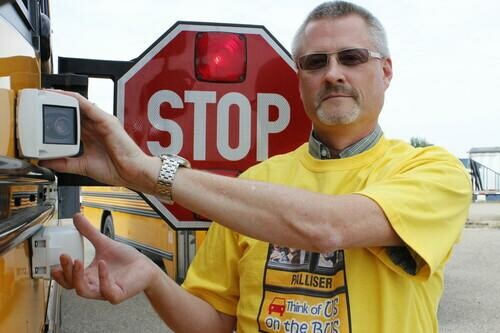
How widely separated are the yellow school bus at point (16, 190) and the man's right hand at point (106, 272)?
8 centimetres

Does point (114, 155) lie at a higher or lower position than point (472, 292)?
higher

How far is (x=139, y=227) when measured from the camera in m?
7.18

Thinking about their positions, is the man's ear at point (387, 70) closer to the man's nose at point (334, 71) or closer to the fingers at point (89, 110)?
the man's nose at point (334, 71)

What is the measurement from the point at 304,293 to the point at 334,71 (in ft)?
1.90

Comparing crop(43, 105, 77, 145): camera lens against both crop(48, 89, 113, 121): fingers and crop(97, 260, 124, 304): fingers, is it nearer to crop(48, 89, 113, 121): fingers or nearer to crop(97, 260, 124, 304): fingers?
crop(48, 89, 113, 121): fingers

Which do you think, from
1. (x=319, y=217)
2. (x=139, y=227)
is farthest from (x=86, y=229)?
(x=139, y=227)

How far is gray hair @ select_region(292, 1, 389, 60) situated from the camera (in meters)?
1.71

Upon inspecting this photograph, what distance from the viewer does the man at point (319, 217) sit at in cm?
128

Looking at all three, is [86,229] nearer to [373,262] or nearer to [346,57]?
[373,262]

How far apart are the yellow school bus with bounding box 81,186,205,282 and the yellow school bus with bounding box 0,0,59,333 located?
3409 millimetres

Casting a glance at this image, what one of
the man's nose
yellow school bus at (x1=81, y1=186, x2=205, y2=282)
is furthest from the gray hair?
yellow school bus at (x1=81, y1=186, x2=205, y2=282)

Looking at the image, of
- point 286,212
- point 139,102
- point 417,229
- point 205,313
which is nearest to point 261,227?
point 286,212

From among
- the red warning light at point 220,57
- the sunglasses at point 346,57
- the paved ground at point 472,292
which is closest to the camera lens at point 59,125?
the sunglasses at point 346,57

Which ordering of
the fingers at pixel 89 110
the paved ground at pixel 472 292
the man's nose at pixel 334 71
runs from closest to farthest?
the fingers at pixel 89 110 → the man's nose at pixel 334 71 → the paved ground at pixel 472 292
